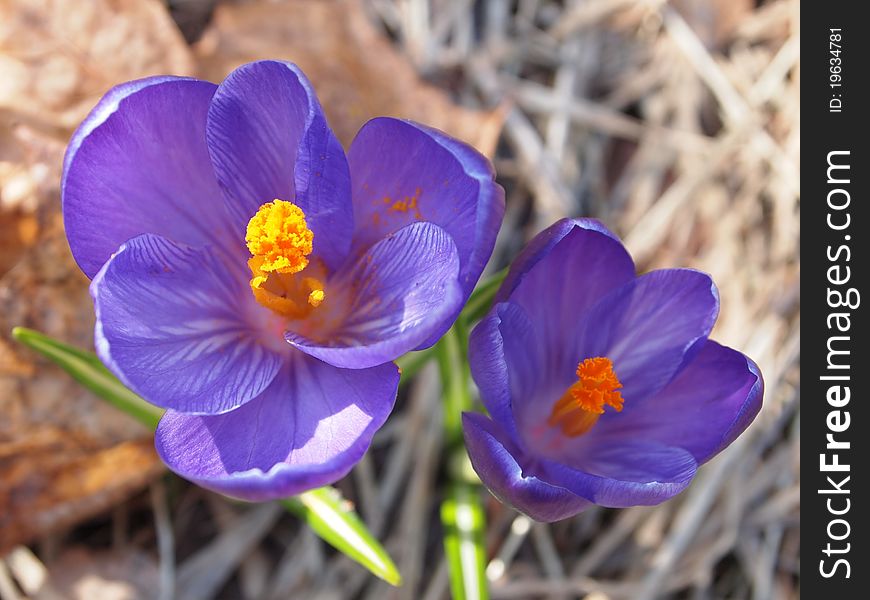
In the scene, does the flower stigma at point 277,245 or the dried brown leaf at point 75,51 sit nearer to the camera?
the flower stigma at point 277,245

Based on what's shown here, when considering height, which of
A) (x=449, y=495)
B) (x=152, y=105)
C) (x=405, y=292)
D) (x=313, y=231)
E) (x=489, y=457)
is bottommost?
(x=449, y=495)

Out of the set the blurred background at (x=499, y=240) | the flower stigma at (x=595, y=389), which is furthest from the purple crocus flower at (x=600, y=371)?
the blurred background at (x=499, y=240)

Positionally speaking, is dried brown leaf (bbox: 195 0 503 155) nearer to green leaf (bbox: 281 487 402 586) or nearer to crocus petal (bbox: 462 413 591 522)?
green leaf (bbox: 281 487 402 586)

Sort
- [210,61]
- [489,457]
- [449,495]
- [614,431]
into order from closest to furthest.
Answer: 1. [489,457]
2. [614,431]
3. [449,495]
4. [210,61]

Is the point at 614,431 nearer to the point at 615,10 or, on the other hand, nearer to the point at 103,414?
the point at 103,414

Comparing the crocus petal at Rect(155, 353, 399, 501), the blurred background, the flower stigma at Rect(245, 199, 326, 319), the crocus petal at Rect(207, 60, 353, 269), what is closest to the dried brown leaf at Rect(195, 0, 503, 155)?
the blurred background

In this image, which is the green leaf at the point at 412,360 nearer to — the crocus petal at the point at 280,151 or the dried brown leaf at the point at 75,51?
the crocus petal at the point at 280,151

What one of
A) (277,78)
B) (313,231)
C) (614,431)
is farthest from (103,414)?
(614,431)
